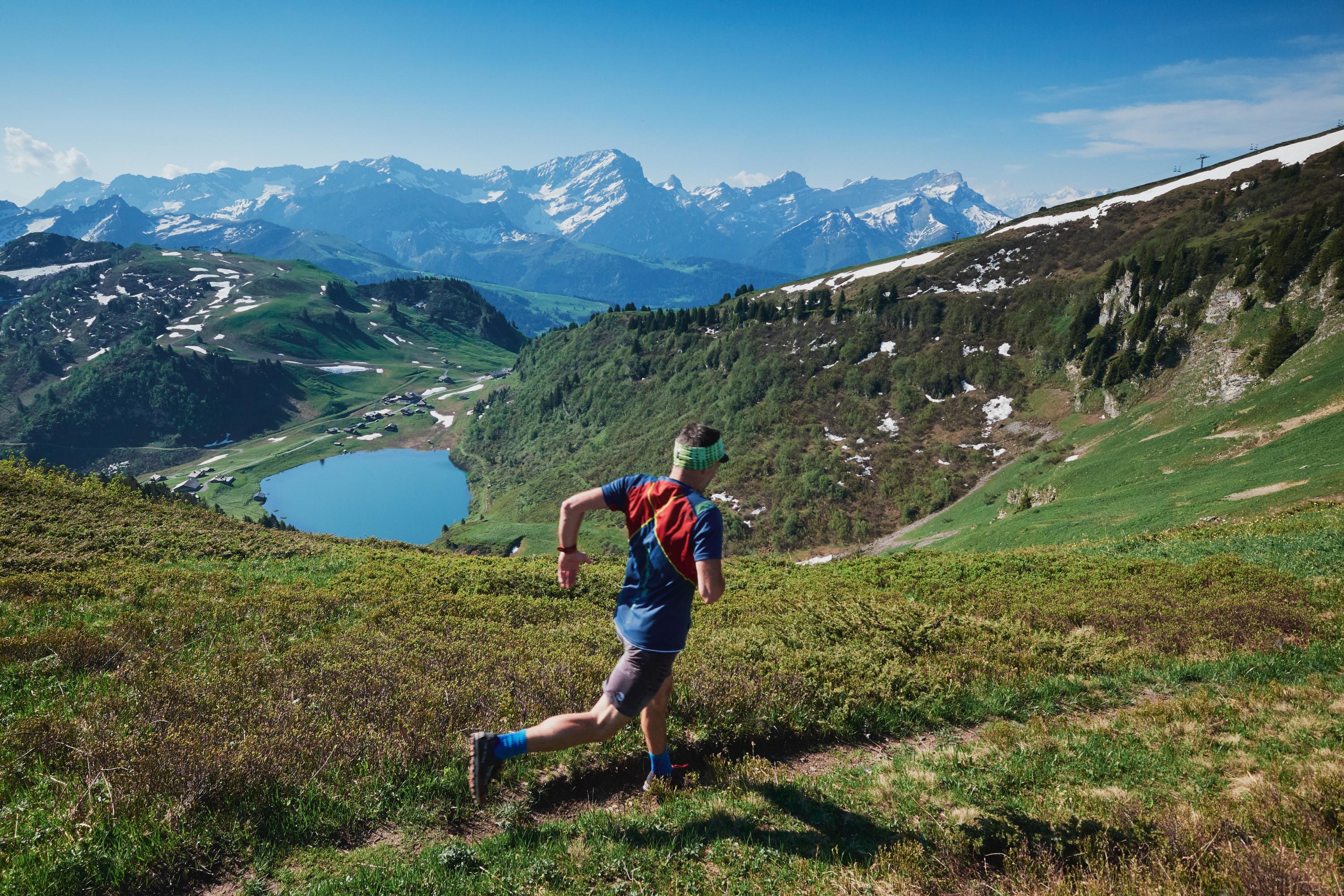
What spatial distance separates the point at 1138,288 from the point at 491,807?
288ft

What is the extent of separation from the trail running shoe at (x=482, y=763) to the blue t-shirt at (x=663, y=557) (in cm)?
163

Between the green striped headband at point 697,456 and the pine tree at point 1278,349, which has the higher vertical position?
the green striped headband at point 697,456

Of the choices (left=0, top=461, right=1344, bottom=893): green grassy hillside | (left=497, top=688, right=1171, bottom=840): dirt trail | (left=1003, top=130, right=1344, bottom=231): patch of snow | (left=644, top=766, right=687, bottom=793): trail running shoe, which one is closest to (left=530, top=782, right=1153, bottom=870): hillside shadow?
(left=0, top=461, right=1344, bottom=893): green grassy hillside

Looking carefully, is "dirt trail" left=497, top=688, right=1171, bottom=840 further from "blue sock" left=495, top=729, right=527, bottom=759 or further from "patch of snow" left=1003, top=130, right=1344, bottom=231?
"patch of snow" left=1003, top=130, right=1344, bottom=231

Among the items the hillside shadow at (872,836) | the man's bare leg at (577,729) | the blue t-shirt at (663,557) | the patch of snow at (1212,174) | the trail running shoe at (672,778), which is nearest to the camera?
the hillside shadow at (872,836)

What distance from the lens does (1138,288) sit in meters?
68.9

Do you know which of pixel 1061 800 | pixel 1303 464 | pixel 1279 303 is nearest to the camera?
pixel 1061 800

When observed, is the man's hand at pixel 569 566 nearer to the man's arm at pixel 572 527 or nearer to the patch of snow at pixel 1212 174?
the man's arm at pixel 572 527

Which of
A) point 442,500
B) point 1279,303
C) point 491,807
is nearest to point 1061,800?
point 491,807

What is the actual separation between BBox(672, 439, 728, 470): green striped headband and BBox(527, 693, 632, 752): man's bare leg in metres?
2.47

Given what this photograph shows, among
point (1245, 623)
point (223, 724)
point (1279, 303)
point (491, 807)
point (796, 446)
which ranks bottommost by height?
point (796, 446)

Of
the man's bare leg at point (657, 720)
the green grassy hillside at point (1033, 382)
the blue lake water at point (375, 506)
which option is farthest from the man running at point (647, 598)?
the blue lake water at point (375, 506)

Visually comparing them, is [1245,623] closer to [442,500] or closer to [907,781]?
[907,781]

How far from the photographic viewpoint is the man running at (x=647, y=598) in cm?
553
